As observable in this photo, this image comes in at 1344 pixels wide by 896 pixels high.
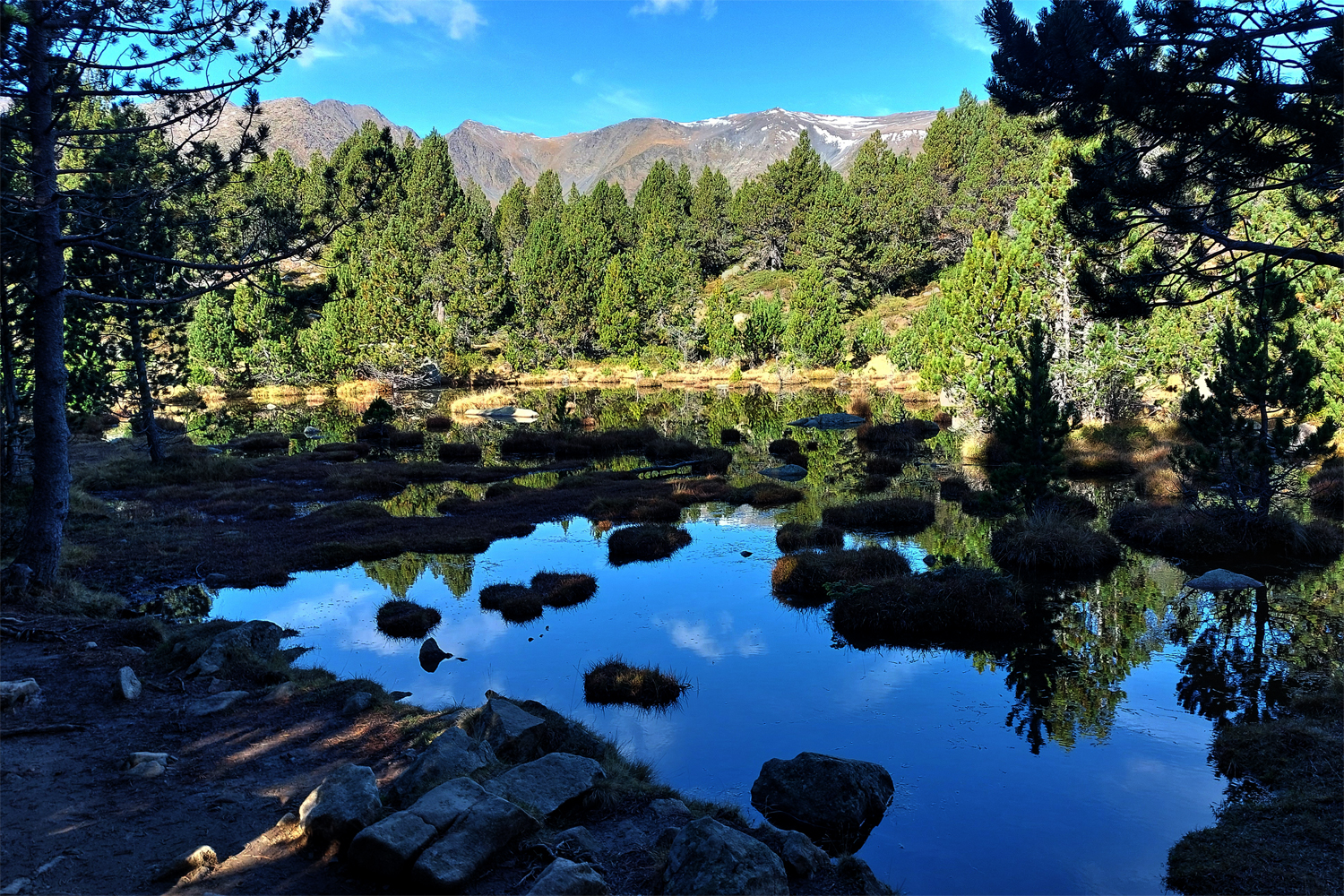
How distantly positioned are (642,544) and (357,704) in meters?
12.3

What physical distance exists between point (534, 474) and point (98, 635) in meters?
22.6

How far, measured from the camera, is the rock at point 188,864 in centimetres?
658

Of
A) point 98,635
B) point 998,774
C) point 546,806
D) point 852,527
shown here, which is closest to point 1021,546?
point 852,527

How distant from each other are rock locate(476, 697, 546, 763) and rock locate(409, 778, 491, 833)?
1.96 meters

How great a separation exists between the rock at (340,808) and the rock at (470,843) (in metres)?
0.83

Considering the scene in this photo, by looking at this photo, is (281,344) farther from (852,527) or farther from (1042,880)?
(1042,880)

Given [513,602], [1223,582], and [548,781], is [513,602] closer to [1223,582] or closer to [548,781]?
[548,781]

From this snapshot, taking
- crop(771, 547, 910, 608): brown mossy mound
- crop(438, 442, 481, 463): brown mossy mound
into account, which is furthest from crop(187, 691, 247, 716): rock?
crop(438, 442, 481, 463): brown mossy mound

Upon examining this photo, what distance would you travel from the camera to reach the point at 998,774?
34.8 feet

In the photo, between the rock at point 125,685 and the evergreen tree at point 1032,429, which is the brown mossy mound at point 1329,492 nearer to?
the evergreen tree at point 1032,429

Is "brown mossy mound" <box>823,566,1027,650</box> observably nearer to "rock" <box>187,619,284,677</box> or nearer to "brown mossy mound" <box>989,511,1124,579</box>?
"brown mossy mound" <box>989,511,1124,579</box>

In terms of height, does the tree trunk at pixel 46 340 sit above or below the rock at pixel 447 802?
above

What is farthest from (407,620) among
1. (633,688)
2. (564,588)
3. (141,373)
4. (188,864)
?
(141,373)

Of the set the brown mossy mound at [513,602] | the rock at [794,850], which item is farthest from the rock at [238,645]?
the rock at [794,850]
